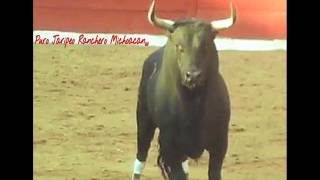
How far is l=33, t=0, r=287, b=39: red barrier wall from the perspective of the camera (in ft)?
27.0

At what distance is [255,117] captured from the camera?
8266 millimetres

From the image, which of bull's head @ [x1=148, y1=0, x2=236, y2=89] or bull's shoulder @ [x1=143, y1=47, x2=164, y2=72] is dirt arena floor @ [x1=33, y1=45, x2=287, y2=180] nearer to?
bull's shoulder @ [x1=143, y1=47, x2=164, y2=72]

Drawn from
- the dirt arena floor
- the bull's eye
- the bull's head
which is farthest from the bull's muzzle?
the dirt arena floor

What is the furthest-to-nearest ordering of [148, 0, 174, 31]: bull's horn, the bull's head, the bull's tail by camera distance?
the bull's tail
[148, 0, 174, 31]: bull's horn
the bull's head

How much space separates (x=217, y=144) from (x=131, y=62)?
767mm

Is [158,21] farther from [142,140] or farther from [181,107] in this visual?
[142,140]

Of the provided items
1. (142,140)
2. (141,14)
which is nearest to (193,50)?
(141,14)

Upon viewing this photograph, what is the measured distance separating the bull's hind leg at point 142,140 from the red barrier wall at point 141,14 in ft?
1.89

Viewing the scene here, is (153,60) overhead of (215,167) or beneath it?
overhead

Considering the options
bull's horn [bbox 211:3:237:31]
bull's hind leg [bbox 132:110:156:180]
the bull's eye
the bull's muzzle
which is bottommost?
bull's hind leg [bbox 132:110:156:180]

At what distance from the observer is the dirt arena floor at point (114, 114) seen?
8242 mm

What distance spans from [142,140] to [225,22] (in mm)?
924

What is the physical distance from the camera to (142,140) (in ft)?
27.1
